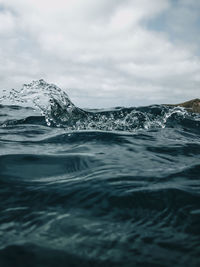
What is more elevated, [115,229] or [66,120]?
[66,120]

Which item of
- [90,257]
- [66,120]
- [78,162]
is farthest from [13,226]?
[66,120]

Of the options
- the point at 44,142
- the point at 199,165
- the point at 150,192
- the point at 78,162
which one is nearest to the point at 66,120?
the point at 44,142

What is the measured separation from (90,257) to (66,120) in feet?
28.3

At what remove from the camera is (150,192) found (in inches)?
109

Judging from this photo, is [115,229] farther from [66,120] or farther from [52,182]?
[66,120]

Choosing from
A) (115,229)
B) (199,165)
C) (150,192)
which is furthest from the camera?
(199,165)

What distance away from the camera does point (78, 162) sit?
13.5 ft

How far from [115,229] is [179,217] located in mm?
635

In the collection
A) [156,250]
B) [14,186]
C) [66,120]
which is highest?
[66,120]

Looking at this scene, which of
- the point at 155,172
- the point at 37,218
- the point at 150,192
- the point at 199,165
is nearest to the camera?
the point at 37,218

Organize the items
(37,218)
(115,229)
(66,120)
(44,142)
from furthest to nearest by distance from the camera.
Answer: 1. (66,120)
2. (44,142)
3. (37,218)
4. (115,229)

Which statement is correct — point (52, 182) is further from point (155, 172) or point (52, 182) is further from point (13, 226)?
point (155, 172)

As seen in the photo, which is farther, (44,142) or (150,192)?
(44,142)

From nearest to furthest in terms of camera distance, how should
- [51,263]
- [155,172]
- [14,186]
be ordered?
[51,263], [14,186], [155,172]
